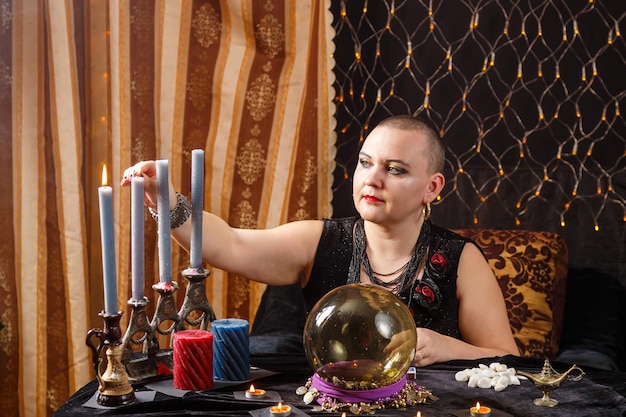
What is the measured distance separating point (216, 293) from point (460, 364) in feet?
4.64

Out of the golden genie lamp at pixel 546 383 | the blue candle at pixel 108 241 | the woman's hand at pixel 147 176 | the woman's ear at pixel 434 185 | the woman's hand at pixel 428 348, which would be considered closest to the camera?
the blue candle at pixel 108 241

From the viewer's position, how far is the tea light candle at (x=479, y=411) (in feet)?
4.34

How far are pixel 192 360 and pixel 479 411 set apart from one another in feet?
1.62

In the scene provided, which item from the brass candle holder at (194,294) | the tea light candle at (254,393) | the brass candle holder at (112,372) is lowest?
the tea light candle at (254,393)

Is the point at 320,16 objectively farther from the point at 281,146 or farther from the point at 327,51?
the point at 281,146

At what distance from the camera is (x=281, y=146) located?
292cm

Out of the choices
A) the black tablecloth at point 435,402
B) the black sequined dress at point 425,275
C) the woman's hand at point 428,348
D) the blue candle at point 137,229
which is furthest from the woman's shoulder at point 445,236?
the blue candle at point 137,229

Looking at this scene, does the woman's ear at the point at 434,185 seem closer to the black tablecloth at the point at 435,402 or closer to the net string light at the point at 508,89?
the black tablecloth at the point at 435,402

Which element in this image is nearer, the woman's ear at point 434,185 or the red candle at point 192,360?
the red candle at point 192,360

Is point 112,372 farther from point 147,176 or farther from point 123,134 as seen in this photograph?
point 123,134

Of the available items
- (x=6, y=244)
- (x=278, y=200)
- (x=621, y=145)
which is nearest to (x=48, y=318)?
(x=6, y=244)

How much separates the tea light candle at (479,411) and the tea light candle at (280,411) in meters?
0.30

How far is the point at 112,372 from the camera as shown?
1371 mm

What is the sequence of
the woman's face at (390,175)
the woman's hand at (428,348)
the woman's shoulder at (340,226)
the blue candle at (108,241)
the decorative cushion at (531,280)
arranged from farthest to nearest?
the decorative cushion at (531,280), the woman's shoulder at (340,226), the woman's face at (390,175), the woman's hand at (428,348), the blue candle at (108,241)
